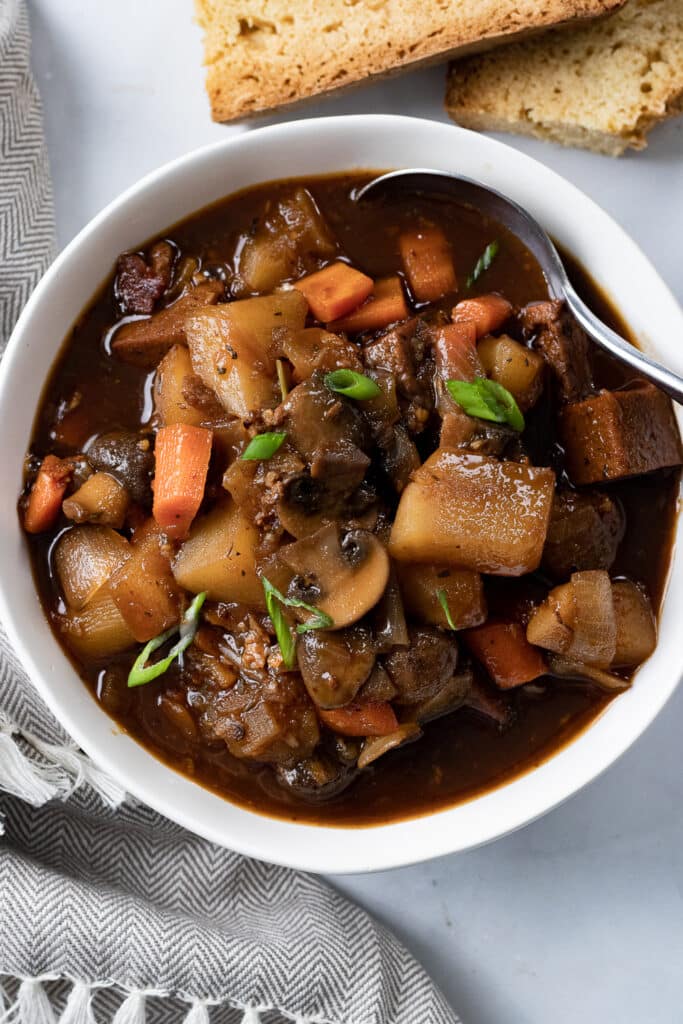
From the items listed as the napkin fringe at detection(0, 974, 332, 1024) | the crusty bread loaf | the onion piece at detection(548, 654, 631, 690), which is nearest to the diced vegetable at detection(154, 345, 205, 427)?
the crusty bread loaf

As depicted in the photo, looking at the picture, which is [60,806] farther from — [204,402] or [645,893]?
[645,893]

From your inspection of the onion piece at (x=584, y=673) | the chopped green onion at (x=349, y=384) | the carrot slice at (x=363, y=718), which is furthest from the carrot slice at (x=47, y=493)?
the onion piece at (x=584, y=673)

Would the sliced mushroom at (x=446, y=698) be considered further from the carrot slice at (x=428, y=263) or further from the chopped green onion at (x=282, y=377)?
the carrot slice at (x=428, y=263)

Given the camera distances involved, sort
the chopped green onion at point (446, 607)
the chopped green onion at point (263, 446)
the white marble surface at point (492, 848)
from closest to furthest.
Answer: the chopped green onion at point (263, 446), the chopped green onion at point (446, 607), the white marble surface at point (492, 848)

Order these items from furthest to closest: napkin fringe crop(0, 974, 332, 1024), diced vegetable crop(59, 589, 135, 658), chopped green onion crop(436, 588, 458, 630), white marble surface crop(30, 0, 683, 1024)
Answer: white marble surface crop(30, 0, 683, 1024) < napkin fringe crop(0, 974, 332, 1024) < diced vegetable crop(59, 589, 135, 658) < chopped green onion crop(436, 588, 458, 630)

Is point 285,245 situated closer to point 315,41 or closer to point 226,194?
point 226,194

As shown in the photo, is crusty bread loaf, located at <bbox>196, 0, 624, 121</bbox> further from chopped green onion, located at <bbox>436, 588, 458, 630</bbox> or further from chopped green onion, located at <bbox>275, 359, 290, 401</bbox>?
chopped green onion, located at <bbox>436, 588, 458, 630</bbox>

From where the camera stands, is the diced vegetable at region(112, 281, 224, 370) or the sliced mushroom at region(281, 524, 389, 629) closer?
the sliced mushroom at region(281, 524, 389, 629)
